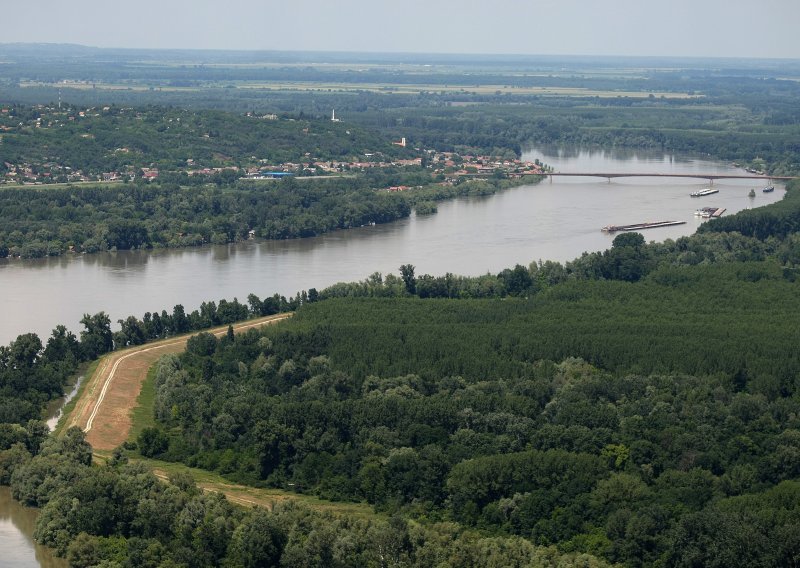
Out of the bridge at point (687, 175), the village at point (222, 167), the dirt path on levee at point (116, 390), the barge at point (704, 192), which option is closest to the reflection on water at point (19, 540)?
the dirt path on levee at point (116, 390)

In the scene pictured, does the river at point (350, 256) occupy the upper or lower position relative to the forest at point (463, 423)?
lower

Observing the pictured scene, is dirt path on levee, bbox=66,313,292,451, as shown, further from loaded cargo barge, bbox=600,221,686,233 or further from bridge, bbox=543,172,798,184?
bridge, bbox=543,172,798,184

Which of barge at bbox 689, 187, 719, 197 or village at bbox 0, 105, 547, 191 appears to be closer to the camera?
village at bbox 0, 105, 547, 191

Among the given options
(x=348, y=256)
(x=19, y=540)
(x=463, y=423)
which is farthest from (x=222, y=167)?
(x=19, y=540)

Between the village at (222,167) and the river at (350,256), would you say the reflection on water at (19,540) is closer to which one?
the river at (350,256)

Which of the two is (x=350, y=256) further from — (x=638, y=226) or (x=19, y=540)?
(x=19, y=540)

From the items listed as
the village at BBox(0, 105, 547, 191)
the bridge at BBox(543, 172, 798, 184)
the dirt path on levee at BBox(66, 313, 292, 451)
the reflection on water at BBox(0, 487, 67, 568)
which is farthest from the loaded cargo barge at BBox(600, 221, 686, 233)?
the reflection on water at BBox(0, 487, 67, 568)

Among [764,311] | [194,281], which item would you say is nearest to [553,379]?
[764,311]
